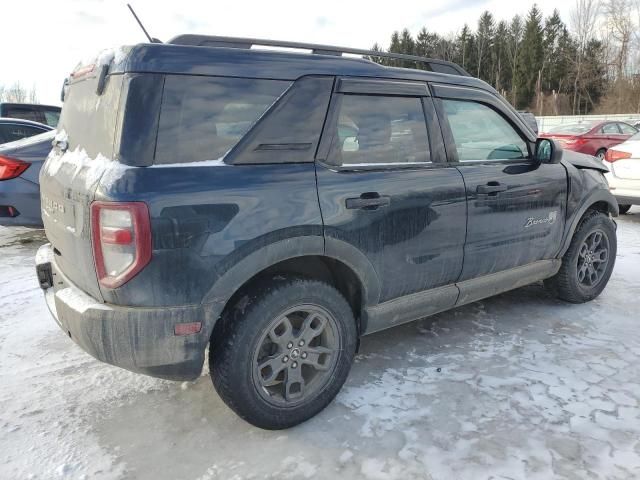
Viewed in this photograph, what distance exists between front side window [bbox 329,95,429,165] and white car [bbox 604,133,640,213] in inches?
213

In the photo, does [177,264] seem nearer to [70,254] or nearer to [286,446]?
[70,254]

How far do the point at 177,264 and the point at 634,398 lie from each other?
2.57 m

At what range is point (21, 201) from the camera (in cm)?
536

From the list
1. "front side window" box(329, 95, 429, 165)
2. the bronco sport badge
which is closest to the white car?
the bronco sport badge

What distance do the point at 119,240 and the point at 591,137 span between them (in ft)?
45.3

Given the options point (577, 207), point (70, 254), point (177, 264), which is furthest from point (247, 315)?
point (577, 207)

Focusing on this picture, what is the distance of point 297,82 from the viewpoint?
248 cm

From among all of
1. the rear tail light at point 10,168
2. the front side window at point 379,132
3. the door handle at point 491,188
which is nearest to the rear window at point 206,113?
the front side window at point 379,132

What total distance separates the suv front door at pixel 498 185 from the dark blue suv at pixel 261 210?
2 centimetres

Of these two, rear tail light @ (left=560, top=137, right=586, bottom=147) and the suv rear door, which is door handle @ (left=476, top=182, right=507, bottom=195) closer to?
the suv rear door

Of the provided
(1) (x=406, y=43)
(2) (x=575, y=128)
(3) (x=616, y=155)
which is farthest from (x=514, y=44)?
(3) (x=616, y=155)

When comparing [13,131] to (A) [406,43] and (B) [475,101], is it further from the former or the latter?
(A) [406,43]

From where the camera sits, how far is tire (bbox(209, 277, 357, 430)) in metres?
2.31

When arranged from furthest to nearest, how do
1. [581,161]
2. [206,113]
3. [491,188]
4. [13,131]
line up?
[13,131], [581,161], [491,188], [206,113]
